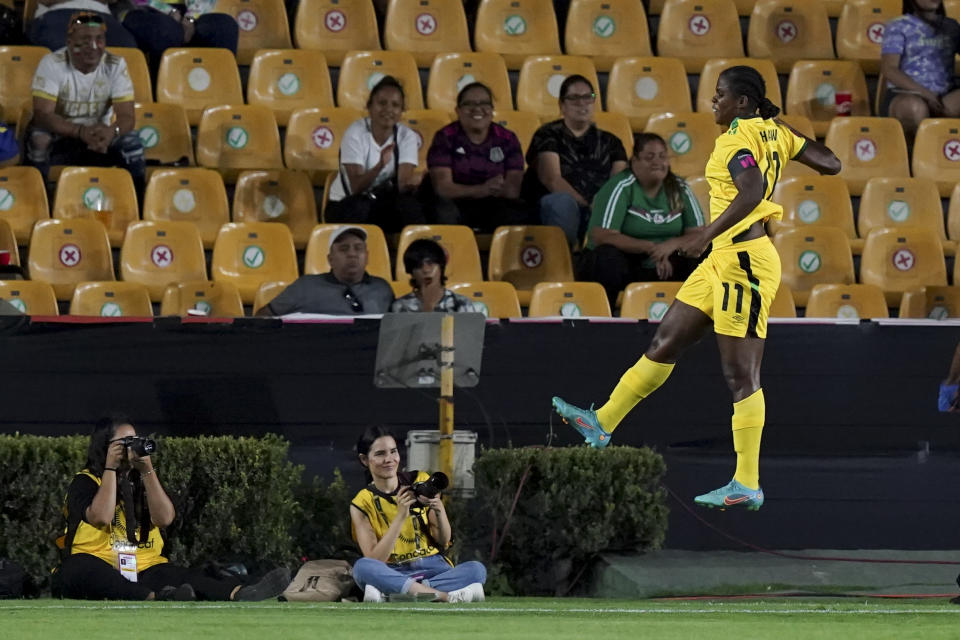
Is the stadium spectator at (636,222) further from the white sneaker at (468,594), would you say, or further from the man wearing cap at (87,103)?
the man wearing cap at (87,103)

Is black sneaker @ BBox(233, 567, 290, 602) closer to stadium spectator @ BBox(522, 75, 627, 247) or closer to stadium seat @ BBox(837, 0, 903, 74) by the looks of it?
stadium spectator @ BBox(522, 75, 627, 247)

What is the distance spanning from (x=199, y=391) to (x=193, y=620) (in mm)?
2529

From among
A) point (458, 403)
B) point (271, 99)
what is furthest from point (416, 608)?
point (271, 99)

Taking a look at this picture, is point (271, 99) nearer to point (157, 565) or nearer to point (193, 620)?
point (157, 565)

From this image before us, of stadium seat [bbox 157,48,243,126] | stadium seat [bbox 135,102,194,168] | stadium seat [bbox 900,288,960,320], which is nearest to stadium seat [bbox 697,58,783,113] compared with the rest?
stadium seat [bbox 900,288,960,320]

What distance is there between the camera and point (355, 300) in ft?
31.2

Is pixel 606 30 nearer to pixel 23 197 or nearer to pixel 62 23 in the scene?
pixel 62 23

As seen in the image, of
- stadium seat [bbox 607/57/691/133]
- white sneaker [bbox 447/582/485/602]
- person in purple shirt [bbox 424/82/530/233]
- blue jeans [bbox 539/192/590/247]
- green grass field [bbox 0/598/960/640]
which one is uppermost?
stadium seat [bbox 607/57/691/133]

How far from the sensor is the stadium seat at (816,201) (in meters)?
11.5

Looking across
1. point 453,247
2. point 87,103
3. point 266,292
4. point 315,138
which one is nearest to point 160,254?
point 266,292

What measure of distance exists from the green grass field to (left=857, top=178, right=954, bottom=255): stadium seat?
4680 mm

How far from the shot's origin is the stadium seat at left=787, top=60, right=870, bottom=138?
12.4 meters

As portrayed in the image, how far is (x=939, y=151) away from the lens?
12242mm

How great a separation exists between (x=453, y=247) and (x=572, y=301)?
1014mm
